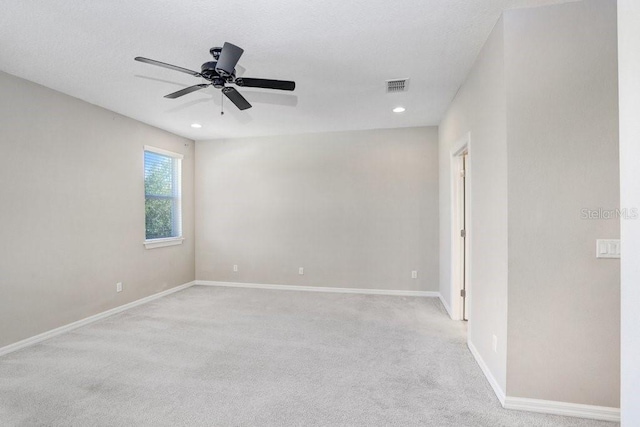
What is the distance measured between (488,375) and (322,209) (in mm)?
3403

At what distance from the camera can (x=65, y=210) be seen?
3605 mm

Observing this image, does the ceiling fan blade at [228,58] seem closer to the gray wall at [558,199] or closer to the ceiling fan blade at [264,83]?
the ceiling fan blade at [264,83]

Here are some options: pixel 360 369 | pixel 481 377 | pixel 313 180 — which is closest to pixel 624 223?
pixel 481 377

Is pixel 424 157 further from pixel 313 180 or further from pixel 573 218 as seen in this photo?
pixel 573 218

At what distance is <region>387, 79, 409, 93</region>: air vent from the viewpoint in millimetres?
3285

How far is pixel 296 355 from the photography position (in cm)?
297

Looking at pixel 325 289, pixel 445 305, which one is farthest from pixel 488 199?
pixel 325 289

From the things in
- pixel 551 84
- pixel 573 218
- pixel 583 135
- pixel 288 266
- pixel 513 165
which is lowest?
pixel 288 266

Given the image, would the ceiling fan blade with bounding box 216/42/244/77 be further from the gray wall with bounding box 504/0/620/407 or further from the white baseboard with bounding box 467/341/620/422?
the white baseboard with bounding box 467/341/620/422

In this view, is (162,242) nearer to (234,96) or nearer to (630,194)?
(234,96)

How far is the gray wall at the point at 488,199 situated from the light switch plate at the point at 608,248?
20.4 inches

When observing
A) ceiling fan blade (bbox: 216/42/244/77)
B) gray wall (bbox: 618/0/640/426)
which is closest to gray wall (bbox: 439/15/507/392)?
gray wall (bbox: 618/0/640/426)

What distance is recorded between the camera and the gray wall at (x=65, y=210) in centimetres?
309

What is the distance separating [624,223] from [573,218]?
1145 millimetres
